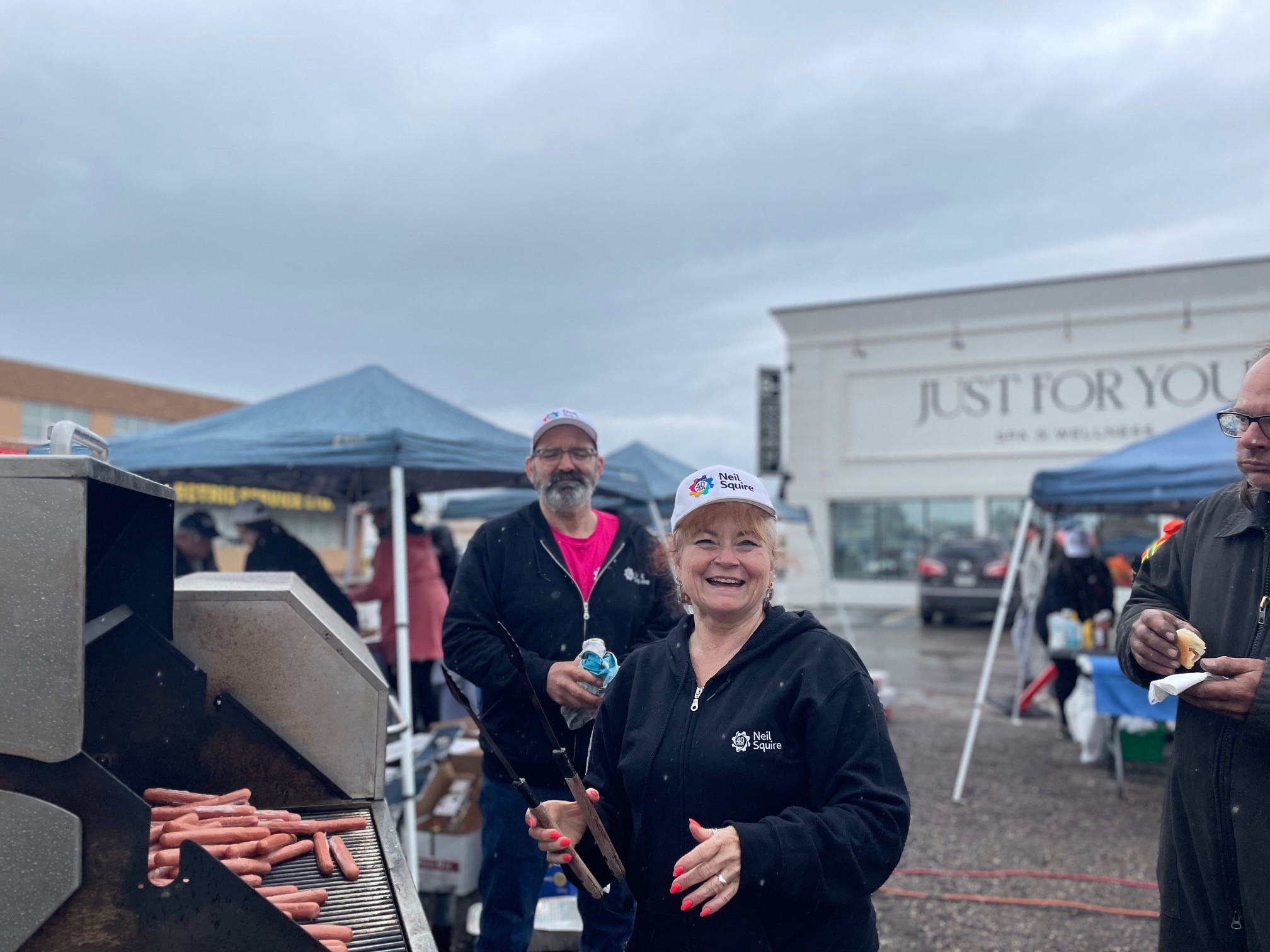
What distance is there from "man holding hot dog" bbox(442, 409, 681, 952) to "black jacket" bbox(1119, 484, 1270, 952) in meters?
1.58

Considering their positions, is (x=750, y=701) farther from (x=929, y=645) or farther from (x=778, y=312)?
(x=778, y=312)

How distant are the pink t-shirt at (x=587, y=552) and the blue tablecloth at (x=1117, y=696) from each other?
4.78 meters

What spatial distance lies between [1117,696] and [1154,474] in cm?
172

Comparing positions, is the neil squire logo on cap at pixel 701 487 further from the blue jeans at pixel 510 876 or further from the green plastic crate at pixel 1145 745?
the green plastic crate at pixel 1145 745

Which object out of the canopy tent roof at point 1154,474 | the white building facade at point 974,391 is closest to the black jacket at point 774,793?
the canopy tent roof at point 1154,474

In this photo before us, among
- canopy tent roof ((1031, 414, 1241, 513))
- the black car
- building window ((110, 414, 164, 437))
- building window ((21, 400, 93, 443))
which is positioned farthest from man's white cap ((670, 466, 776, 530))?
building window ((110, 414, 164, 437))

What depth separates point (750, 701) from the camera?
6.20 feet

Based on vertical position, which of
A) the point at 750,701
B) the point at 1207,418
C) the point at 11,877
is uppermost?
the point at 1207,418

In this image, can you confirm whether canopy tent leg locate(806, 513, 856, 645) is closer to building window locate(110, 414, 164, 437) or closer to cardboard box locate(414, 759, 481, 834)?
cardboard box locate(414, 759, 481, 834)

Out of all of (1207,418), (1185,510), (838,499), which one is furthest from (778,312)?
(1207,418)

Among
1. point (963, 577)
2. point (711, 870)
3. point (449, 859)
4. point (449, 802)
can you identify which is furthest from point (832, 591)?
point (711, 870)

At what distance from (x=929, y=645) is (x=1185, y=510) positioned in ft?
22.6

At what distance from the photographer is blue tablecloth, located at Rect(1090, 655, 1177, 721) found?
645cm

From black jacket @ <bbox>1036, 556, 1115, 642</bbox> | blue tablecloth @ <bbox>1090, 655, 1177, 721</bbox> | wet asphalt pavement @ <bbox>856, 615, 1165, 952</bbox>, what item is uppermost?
black jacket @ <bbox>1036, 556, 1115, 642</bbox>
